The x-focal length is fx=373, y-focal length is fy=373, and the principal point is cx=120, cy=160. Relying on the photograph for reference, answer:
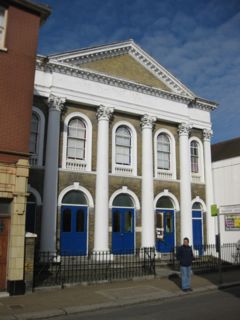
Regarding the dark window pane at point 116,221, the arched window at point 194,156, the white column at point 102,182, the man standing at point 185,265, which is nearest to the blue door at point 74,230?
the white column at point 102,182

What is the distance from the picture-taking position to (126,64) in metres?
22.1

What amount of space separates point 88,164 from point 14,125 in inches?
291

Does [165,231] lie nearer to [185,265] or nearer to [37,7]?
[185,265]

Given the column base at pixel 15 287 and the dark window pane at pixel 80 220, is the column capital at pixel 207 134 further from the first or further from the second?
the column base at pixel 15 287

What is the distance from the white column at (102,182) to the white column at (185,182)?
5.16m

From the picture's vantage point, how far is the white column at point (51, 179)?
17.7 metres

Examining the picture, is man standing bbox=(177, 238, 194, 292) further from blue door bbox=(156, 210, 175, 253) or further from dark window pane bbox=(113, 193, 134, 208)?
blue door bbox=(156, 210, 175, 253)

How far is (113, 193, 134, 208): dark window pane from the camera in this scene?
67.0 feet

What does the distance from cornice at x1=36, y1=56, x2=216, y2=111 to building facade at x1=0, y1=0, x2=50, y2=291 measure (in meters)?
4.94

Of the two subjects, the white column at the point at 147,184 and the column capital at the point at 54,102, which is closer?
the column capital at the point at 54,102

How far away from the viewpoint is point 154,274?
15805 mm

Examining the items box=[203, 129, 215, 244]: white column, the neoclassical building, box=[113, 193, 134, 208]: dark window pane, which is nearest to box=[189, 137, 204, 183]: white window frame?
the neoclassical building

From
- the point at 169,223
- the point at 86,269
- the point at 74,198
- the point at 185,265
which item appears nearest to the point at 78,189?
the point at 74,198

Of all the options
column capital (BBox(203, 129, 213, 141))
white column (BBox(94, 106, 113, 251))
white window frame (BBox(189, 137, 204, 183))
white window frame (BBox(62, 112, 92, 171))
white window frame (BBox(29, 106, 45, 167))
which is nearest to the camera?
white window frame (BBox(29, 106, 45, 167))
